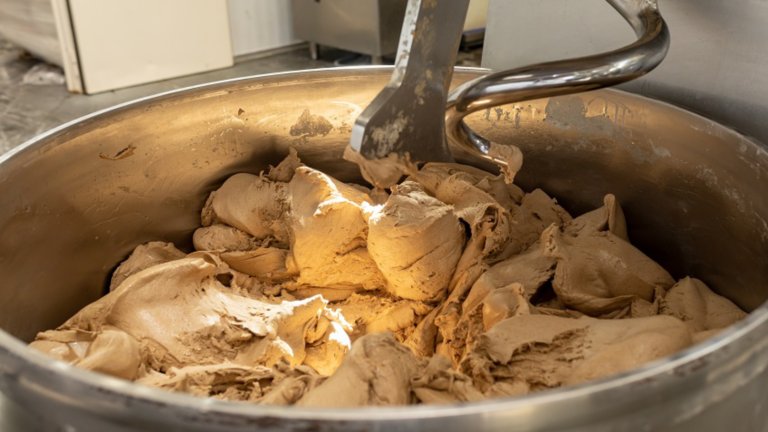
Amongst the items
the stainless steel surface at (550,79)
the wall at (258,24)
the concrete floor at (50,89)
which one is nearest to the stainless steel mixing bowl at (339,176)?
the stainless steel surface at (550,79)

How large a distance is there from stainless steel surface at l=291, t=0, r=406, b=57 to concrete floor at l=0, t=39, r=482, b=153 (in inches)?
5.6

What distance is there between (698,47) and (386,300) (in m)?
0.50

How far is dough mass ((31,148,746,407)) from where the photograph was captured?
2.07ft

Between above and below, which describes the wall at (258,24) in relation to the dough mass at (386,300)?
below

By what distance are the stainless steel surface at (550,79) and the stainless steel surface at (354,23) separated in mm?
2050

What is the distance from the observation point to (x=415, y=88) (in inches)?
25.4

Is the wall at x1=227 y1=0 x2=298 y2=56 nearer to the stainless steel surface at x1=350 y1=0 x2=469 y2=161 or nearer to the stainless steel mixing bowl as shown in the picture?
the stainless steel mixing bowl

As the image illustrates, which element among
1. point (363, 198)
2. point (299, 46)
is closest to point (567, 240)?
point (363, 198)

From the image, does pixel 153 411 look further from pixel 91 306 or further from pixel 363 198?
pixel 363 198

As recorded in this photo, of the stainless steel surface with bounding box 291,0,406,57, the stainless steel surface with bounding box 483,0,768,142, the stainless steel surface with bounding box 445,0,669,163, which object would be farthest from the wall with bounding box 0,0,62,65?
the stainless steel surface with bounding box 445,0,669,163

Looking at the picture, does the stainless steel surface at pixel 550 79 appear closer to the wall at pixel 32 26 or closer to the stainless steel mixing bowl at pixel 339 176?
the stainless steel mixing bowl at pixel 339 176

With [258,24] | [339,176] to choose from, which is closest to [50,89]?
[258,24]

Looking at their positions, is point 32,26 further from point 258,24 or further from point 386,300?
point 386,300

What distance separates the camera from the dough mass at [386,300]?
63cm
